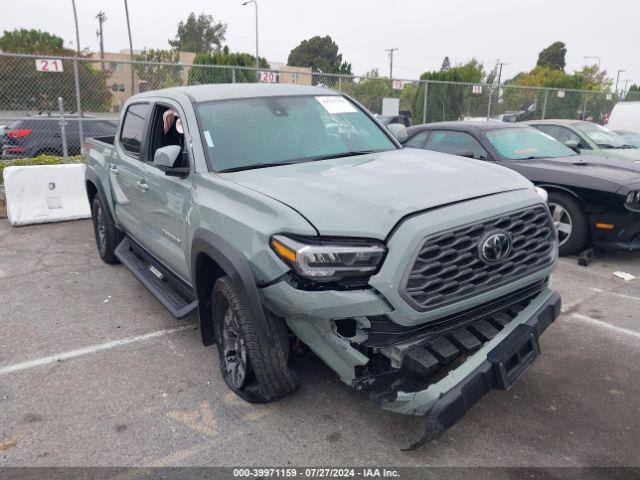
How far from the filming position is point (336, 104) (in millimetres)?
4398

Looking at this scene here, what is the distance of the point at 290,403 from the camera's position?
329 cm

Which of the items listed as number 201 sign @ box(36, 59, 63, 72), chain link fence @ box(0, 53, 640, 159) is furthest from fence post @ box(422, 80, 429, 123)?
number 201 sign @ box(36, 59, 63, 72)

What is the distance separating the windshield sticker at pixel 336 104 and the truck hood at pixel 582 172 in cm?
290

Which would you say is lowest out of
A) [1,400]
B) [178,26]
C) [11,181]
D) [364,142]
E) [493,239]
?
[1,400]

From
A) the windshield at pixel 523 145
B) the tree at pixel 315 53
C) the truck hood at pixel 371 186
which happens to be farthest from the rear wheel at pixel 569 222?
the tree at pixel 315 53

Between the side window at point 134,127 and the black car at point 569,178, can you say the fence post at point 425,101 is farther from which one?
the side window at point 134,127

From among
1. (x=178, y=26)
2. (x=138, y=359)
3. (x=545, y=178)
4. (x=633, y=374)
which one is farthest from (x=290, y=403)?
(x=178, y=26)

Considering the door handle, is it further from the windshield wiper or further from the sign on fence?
the sign on fence

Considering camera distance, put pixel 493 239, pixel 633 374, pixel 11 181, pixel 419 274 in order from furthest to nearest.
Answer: pixel 11 181
pixel 633 374
pixel 493 239
pixel 419 274

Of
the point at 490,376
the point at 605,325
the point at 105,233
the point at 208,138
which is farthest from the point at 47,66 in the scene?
the point at 490,376

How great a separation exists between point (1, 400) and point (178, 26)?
93.6 metres

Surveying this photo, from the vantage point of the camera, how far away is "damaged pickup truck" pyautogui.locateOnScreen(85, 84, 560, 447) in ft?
8.37

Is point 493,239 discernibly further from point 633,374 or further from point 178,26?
point 178,26

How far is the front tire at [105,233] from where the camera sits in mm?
5730
